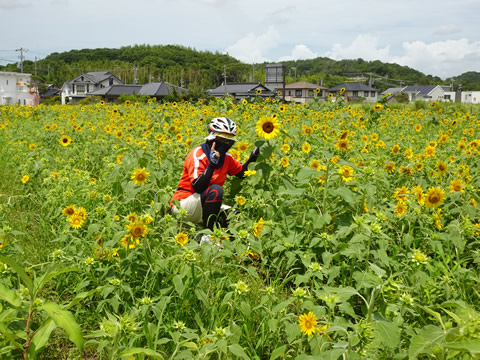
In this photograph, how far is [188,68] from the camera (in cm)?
8731

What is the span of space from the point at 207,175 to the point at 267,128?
625 mm

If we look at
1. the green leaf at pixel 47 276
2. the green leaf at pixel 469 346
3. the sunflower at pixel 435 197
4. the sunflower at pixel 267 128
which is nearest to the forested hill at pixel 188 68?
the sunflower at pixel 267 128

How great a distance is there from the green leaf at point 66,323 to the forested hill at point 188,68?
72.5 meters

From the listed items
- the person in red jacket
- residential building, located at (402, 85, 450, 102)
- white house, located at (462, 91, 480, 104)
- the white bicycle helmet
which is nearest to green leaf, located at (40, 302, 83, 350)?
the person in red jacket

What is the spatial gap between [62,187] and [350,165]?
2.36m

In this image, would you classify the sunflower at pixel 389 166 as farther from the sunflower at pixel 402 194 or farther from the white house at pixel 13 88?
the white house at pixel 13 88

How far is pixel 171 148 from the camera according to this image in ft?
11.9

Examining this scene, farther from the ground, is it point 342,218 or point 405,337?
point 342,218

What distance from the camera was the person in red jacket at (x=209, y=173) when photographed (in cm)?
288

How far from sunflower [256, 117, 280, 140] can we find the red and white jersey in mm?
539

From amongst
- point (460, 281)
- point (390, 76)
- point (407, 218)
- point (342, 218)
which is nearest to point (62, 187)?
point (342, 218)

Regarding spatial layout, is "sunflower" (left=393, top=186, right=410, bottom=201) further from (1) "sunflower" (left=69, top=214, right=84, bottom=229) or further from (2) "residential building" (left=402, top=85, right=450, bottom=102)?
(2) "residential building" (left=402, top=85, right=450, bottom=102)

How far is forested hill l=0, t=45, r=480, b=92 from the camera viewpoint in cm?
8156

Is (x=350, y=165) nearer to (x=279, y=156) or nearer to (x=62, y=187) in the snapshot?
(x=279, y=156)
